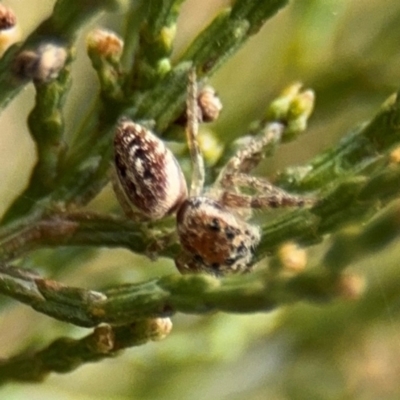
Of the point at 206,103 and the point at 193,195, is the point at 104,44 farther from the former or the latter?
the point at 193,195

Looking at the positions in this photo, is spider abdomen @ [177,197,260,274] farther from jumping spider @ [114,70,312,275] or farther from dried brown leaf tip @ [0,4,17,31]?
dried brown leaf tip @ [0,4,17,31]

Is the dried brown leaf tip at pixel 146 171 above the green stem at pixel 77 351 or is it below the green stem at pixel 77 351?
above

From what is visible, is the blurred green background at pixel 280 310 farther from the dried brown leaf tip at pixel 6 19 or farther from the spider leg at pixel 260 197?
the dried brown leaf tip at pixel 6 19

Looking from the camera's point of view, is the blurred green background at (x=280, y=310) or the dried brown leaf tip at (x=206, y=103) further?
the blurred green background at (x=280, y=310)

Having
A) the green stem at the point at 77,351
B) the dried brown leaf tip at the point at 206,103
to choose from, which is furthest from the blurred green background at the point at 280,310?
the dried brown leaf tip at the point at 206,103

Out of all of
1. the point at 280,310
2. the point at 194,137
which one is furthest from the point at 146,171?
the point at 280,310

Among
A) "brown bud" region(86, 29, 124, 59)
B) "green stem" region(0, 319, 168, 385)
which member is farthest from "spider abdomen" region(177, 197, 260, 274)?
"brown bud" region(86, 29, 124, 59)
